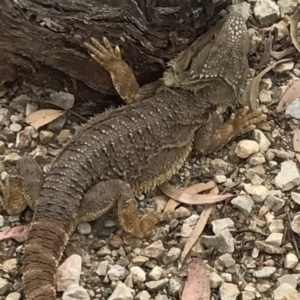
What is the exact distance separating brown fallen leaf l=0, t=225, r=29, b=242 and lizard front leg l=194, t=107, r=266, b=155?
1.22 m

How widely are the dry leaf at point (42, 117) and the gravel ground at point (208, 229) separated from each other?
1.3 inches

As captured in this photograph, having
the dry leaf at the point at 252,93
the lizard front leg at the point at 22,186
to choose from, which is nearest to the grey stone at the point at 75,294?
the lizard front leg at the point at 22,186

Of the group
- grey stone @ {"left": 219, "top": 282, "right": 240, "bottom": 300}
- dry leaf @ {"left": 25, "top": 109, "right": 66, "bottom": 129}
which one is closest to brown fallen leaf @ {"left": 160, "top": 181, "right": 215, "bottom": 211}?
grey stone @ {"left": 219, "top": 282, "right": 240, "bottom": 300}

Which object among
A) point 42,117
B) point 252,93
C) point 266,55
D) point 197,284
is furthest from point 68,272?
point 266,55

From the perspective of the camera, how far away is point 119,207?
13.3 ft

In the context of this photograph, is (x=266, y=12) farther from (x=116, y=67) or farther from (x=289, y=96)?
(x=116, y=67)

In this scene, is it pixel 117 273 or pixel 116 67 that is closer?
pixel 117 273

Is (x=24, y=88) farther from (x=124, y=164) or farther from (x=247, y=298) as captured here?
(x=247, y=298)

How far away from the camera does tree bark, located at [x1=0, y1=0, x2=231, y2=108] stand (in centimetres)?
427

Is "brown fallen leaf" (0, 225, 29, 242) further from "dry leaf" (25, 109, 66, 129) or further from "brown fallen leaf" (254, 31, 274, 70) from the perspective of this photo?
"brown fallen leaf" (254, 31, 274, 70)

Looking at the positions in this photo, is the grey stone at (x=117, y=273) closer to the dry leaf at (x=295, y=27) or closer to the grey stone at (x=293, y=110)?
the grey stone at (x=293, y=110)

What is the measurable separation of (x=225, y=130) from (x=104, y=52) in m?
0.91

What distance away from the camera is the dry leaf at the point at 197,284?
3.79m

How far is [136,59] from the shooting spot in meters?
4.57
